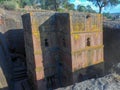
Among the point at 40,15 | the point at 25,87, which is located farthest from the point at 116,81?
the point at 25,87

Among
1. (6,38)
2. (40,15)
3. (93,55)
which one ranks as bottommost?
(93,55)

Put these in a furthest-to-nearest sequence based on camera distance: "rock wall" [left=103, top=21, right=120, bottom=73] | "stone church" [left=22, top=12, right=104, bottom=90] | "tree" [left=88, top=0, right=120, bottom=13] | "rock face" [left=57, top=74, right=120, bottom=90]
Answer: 1. "tree" [left=88, top=0, right=120, bottom=13]
2. "rock wall" [left=103, top=21, right=120, bottom=73]
3. "stone church" [left=22, top=12, right=104, bottom=90]
4. "rock face" [left=57, top=74, right=120, bottom=90]

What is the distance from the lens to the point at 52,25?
43.1ft

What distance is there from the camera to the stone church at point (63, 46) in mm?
12289

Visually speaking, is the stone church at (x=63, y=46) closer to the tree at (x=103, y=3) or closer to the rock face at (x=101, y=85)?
the rock face at (x=101, y=85)

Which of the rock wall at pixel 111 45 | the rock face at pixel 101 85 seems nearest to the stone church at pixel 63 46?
the rock wall at pixel 111 45


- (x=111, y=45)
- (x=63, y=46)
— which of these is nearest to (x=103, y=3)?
(x=111, y=45)

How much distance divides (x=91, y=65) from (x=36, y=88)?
17.6ft

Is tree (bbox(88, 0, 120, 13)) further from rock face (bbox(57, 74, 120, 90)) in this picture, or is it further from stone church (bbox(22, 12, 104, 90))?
rock face (bbox(57, 74, 120, 90))

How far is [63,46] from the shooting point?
13.3m

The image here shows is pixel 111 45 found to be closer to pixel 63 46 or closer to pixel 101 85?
pixel 63 46

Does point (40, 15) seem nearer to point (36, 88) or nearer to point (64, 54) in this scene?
point (64, 54)

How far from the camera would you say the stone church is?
1229 centimetres

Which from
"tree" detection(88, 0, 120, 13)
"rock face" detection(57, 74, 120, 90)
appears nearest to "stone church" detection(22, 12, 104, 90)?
"rock face" detection(57, 74, 120, 90)
